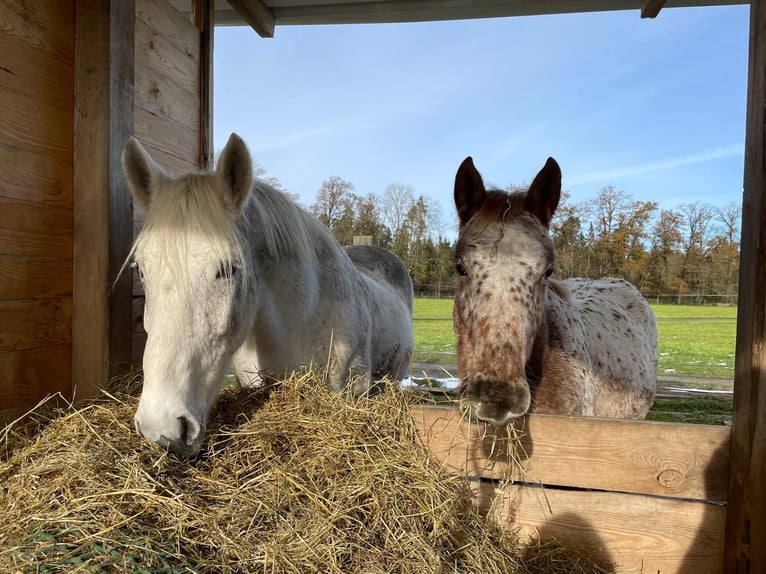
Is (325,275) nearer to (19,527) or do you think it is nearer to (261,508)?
(261,508)

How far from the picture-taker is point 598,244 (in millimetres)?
18609

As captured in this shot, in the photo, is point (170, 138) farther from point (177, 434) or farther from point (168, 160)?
point (177, 434)

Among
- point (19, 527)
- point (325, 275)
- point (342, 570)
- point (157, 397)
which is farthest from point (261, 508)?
point (325, 275)

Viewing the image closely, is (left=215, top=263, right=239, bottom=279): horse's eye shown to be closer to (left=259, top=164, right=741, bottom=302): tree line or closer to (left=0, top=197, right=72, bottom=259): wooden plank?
(left=0, top=197, right=72, bottom=259): wooden plank

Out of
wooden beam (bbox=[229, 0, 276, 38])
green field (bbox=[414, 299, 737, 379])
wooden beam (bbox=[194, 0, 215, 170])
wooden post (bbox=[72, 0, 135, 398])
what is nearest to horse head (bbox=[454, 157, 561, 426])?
wooden post (bbox=[72, 0, 135, 398])

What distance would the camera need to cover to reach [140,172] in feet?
6.72

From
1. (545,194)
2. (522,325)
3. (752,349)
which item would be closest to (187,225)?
(522,325)

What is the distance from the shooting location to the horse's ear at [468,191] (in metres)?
2.39

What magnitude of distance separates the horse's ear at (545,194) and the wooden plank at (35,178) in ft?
8.05

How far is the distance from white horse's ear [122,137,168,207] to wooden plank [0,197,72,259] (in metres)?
0.54

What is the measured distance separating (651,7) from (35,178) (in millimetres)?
4571

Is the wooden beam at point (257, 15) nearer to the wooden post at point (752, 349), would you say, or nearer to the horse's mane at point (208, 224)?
the horse's mane at point (208, 224)

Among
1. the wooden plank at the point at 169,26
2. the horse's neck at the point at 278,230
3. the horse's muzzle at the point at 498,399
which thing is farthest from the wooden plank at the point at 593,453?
the wooden plank at the point at 169,26

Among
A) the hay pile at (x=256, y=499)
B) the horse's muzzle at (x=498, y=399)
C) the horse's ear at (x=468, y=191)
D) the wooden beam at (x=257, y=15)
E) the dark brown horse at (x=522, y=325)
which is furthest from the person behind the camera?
the wooden beam at (x=257, y=15)
